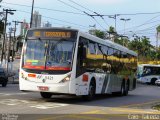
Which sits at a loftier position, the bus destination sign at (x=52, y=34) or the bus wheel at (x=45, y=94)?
the bus destination sign at (x=52, y=34)

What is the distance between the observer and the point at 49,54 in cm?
1923

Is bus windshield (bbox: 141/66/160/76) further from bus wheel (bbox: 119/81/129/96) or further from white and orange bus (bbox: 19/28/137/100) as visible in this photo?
white and orange bus (bbox: 19/28/137/100)

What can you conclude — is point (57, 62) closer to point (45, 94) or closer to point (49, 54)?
point (49, 54)

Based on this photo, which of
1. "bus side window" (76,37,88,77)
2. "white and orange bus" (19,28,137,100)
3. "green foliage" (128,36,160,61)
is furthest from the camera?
"green foliage" (128,36,160,61)

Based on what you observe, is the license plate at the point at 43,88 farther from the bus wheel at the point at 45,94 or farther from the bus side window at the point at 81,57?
the bus wheel at the point at 45,94

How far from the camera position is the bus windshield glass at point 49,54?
19028 mm

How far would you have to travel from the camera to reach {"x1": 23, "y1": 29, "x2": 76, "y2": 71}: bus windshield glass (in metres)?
19.0

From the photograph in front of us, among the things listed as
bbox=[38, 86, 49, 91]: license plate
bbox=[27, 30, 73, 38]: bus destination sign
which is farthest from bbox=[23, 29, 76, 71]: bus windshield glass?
bbox=[38, 86, 49, 91]: license plate

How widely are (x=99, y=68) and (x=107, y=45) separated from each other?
2.27 meters

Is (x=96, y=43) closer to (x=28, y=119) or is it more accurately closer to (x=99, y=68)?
(x=99, y=68)

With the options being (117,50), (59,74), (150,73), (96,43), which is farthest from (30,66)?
(150,73)

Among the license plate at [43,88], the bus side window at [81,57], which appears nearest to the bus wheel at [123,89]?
the bus side window at [81,57]

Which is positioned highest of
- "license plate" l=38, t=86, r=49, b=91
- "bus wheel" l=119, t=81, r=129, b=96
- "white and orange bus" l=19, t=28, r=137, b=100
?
"white and orange bus" l=19, t=28, r=137, b=100

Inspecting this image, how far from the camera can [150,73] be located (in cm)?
6606
